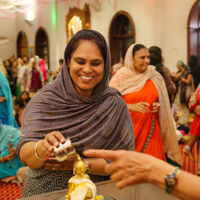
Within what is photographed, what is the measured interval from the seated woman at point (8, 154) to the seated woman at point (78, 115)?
2.10 metres

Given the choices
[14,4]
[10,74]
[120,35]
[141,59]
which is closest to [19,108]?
[141,59]

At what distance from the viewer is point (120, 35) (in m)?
9.27

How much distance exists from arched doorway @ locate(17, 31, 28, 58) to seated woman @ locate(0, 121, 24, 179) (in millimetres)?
9495

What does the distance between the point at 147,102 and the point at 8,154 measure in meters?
1.86

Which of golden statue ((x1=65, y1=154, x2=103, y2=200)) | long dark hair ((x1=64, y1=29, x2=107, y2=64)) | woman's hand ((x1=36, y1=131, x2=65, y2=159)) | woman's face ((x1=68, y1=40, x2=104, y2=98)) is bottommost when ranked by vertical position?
golden statue ((x1=65, y1=154, x2=103, y2=200))

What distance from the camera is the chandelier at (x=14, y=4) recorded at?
9.40 m

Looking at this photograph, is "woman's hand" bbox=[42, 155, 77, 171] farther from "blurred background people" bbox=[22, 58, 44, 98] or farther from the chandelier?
the chandelier

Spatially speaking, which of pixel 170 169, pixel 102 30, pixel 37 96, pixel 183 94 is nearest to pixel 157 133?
pixel 37 96

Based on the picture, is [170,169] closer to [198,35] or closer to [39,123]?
[39,123]

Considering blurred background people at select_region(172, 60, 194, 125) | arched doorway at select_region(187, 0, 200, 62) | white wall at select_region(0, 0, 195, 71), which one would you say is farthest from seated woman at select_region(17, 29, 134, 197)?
white wall at select_region(0, 0, 195, 71)

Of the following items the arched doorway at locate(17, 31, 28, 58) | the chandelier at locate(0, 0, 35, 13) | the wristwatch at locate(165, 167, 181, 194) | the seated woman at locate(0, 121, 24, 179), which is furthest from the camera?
the arched doorway at locate(17, 31, 28, 58)

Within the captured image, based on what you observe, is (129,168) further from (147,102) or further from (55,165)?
(147,102)

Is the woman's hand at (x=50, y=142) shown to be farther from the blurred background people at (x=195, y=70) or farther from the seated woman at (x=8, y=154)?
the blurred background people at (x=195, y=70)

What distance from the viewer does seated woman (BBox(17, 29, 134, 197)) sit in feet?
4.58
